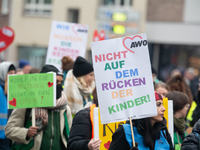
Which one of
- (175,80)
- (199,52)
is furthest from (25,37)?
(175,80)

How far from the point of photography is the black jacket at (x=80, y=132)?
382 centimetres

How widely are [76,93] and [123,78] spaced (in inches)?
82.8

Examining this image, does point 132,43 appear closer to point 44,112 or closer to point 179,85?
point 44,112

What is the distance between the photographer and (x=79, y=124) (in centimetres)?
390

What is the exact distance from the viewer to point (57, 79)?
4.89 metres

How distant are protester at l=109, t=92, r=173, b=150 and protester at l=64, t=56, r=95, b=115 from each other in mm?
2102

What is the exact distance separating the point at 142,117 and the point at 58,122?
1.58 meters

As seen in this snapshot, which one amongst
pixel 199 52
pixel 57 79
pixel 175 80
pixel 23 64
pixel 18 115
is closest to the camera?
pixel 18 115

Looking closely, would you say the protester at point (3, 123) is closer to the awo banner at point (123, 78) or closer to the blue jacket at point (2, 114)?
the blue jacket at point (2, 114)

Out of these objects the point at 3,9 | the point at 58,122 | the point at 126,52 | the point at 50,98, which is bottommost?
the point at 58,122

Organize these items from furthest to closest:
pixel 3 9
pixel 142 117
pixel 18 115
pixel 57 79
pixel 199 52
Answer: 1. pixel 3 9
2. pixel 199 52
3. pixel 57 79
4. pixel 18 115
5. pixel 142 117

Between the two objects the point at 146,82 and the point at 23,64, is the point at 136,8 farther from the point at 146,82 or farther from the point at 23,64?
the point at 146,82

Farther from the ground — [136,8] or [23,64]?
[136,8]

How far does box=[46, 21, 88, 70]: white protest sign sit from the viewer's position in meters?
7.82
